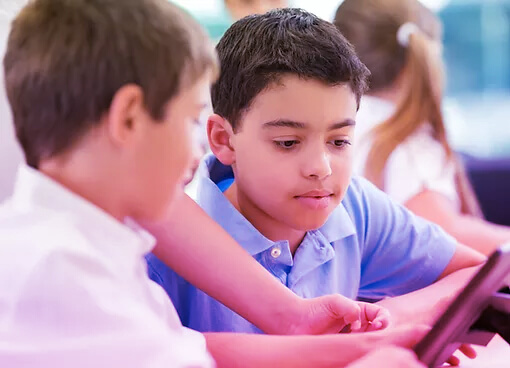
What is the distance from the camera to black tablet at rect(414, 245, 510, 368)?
65 cm

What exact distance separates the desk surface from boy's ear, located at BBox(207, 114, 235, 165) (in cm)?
38

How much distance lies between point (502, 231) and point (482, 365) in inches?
27.6

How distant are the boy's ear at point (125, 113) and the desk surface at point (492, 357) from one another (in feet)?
1.47

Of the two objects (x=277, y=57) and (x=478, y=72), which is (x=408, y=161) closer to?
(x=277, y=57)

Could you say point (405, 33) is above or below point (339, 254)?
above

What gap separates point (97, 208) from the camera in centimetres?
60

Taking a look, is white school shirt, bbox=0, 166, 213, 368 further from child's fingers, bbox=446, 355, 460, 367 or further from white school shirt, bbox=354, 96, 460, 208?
white school shirt, bbox=354, 96, 460, 208

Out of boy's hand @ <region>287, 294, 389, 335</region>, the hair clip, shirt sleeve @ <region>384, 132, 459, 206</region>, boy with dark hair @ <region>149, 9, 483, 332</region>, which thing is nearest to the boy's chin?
boy with dark hair @ <region>149, 9, 483, 332</region>

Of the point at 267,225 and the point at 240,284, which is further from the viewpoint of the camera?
the point at 267,225

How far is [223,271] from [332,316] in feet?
0.44

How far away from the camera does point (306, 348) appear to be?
2.48ft

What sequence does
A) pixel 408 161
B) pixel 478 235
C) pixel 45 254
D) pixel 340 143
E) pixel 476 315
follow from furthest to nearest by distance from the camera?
pixel 408 161, pixel 478 235, pixel 340 143, pixel 476 315, pixel 45 254

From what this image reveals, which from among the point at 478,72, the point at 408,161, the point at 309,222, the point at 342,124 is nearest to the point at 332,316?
the point at 309,222

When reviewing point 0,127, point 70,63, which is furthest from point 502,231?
point 70,63
